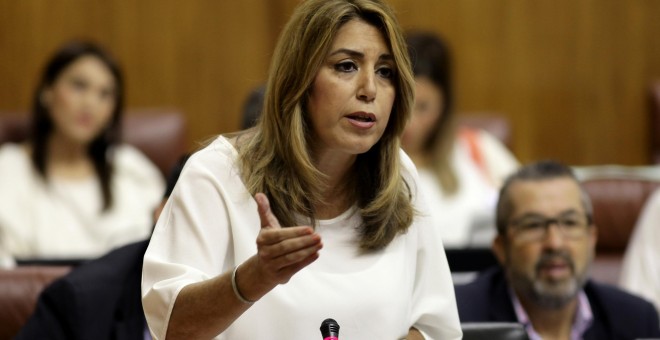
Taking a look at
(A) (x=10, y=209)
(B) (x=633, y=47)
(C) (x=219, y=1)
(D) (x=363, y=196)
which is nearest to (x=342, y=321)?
(D) (x=363, y=196)

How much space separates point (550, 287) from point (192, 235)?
148 cm

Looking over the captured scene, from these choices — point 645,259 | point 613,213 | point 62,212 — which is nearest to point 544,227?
point 645,259

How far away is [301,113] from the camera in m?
1.92

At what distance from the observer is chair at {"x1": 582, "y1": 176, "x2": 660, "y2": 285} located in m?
4.16

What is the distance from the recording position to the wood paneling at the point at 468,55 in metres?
5.56

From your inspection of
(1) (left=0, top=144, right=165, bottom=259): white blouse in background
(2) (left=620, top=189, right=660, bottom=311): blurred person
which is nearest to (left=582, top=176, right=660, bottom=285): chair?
(2) (left=620, top=189, right=660, bottom=311): blurred person

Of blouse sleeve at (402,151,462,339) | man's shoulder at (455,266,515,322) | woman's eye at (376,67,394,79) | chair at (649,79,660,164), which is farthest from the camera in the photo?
chair at (649,79,660,164)

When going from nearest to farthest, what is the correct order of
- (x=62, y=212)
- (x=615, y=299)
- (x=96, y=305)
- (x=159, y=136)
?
(x=96, y=305)
(x=615, y=299)
(x=62, y=212)
(x=159, y=136)

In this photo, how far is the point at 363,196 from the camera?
2.05 m

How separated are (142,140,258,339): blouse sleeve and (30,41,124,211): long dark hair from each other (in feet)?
9.47

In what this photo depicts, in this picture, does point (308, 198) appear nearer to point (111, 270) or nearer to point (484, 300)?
point (111, 270)

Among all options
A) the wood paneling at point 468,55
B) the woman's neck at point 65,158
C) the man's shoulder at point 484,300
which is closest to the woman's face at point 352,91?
the man's shoulder at point 484,300

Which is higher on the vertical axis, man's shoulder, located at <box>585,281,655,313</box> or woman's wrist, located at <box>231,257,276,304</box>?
woman's wrist, located at <box>231,257,276,304</box>

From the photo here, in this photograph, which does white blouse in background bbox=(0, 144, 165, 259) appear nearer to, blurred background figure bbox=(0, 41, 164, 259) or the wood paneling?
blurred background figure bbox=(0, 41, 164, 259)
